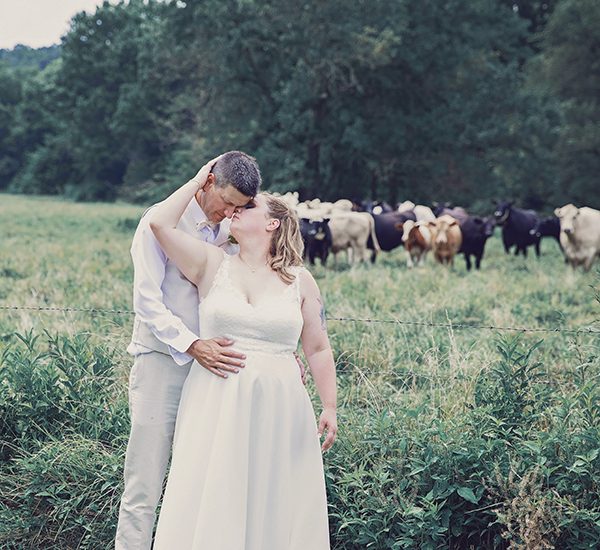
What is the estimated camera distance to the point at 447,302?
11375 millimetres

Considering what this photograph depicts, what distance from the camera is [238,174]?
3836 mm

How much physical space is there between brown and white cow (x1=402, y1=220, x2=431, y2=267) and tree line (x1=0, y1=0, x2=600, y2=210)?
12230 mm

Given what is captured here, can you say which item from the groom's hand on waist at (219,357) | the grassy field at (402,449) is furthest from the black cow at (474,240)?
the groom's hand on waist at (219,357)

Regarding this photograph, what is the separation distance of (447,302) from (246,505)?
7.91 metres

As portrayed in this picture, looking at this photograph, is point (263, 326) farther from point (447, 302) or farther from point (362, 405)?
point (447, 302)

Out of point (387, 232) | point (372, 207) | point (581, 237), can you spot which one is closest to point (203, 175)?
point (581, 237)

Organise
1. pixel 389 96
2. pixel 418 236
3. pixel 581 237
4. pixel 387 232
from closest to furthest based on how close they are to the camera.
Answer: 1. pixel 418 236
2. pixel 581 237
3. pixel 387 232
4. pixel 389 96

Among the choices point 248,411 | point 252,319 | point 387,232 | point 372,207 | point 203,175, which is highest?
point 203,175

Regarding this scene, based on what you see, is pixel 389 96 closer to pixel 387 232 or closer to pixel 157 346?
pixel 387 232

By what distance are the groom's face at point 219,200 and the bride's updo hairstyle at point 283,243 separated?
142mm

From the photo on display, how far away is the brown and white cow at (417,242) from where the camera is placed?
798 inches

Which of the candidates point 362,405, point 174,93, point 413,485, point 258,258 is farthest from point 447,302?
point 174,93

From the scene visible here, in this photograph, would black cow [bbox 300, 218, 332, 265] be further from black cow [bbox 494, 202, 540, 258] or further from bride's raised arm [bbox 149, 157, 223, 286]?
bride's raised arm [bbox 149, 157, 223, 286]

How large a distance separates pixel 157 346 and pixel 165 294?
0.24 meters
